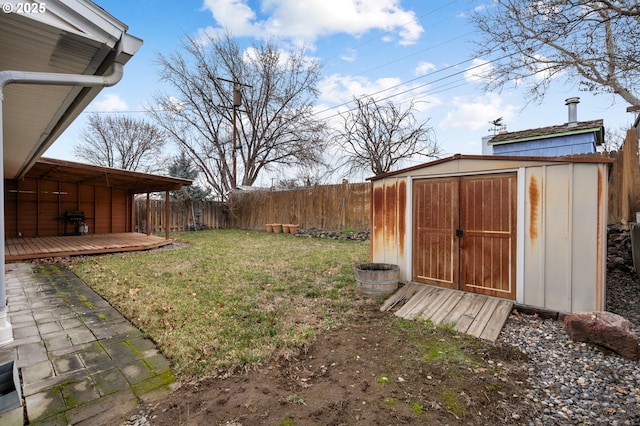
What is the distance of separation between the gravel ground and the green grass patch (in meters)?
1.79

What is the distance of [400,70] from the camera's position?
1185 cm

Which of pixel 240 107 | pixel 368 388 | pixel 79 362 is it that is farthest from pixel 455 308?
pixel 240 107

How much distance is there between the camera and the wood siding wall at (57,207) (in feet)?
29.7

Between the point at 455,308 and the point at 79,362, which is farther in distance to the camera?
the point at 455,308

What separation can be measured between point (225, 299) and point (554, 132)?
41.4ft

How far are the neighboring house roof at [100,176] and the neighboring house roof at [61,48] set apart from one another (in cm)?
400

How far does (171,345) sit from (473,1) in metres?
8.48

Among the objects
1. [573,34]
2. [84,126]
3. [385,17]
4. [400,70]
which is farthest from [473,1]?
[84,126]

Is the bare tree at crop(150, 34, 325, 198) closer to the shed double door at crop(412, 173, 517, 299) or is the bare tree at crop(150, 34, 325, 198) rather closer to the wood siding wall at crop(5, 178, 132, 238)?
the wood siding wall at crop(5, 178, 132, 238)

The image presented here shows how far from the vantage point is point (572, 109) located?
1110cm

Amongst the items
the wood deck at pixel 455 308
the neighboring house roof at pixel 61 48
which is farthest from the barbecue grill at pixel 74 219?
the wood deck at pixel 455 308

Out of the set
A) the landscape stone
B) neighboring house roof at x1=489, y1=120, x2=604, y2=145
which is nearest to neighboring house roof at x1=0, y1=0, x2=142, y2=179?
the landscape stone

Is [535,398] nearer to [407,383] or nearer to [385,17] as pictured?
[407,383]
